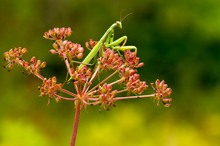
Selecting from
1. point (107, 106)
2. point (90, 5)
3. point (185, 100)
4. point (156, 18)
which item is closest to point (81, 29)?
point (90, 5)

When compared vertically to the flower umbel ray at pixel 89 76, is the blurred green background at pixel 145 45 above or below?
above

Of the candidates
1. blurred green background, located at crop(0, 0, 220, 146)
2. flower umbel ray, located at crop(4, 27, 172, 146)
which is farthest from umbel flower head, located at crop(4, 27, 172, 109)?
blurred green background, located at crop(0, 0, 220, 146)

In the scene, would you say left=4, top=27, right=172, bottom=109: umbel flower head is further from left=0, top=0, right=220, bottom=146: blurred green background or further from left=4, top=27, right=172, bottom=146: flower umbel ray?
left=0, top=0, right=220, bottom=146: blurred green background

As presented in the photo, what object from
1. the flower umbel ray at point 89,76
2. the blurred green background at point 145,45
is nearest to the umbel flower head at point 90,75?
the flower umbel ray at point 89,76

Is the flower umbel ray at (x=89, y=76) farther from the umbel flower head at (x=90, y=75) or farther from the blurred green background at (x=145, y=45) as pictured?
the blurred green background at (x=145, y=45)

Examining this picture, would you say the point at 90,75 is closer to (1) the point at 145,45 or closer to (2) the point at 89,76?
(2) the point at 89,76

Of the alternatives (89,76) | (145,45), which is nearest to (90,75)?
(89,76)
